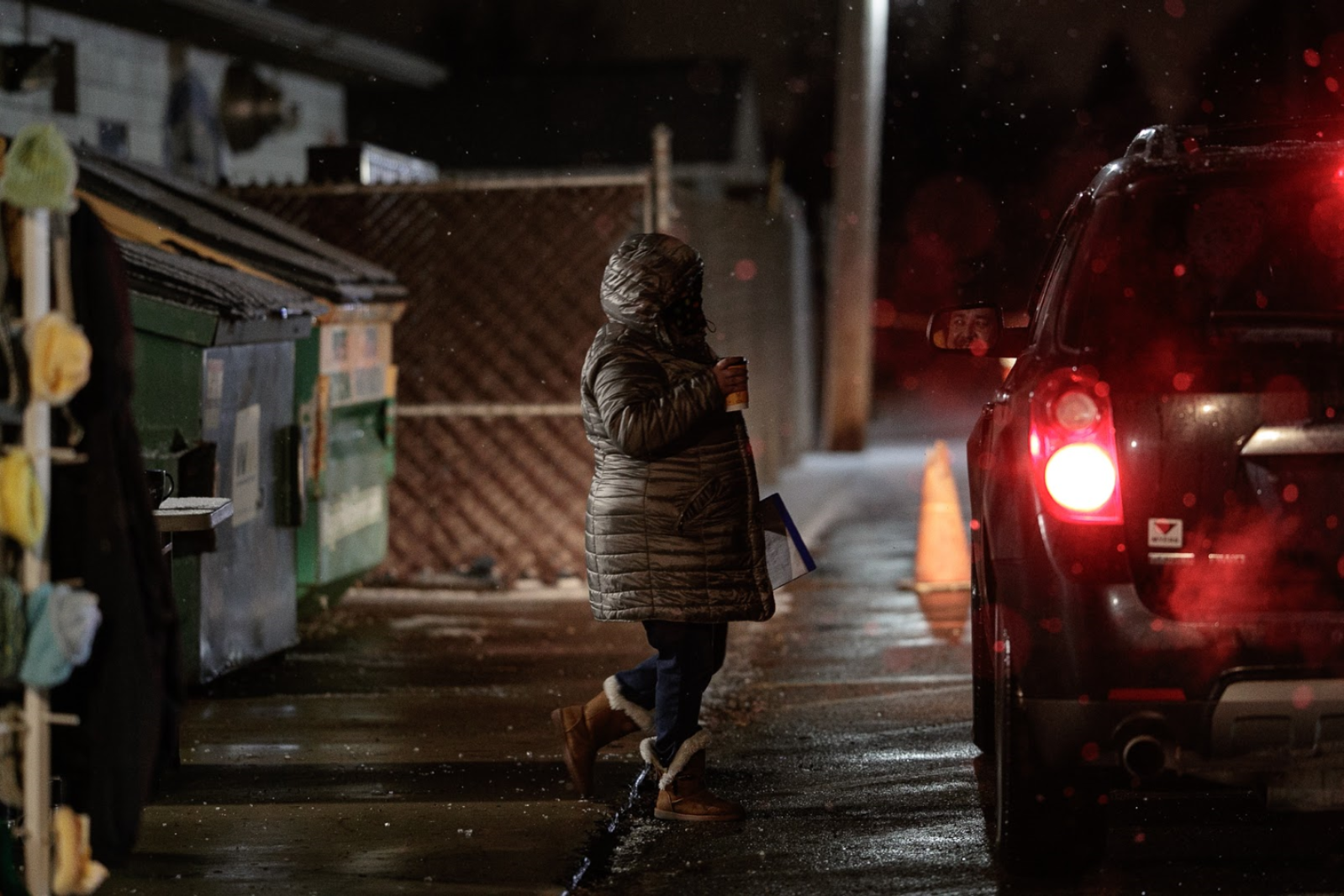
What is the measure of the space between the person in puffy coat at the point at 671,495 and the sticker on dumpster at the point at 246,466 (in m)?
2.61

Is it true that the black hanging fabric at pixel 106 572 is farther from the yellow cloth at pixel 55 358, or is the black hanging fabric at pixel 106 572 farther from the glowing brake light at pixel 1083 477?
the glowing brake light at pixel 1083 477

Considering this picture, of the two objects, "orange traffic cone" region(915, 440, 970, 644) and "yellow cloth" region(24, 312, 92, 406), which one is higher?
"yellow cloth" region(24, 312, 92, 406)

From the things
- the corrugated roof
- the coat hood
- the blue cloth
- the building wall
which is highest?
the building wall

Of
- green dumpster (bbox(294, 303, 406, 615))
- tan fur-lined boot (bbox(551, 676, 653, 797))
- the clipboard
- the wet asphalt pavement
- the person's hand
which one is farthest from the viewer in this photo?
green dumpster (bbox(294, 303, 406, 615))

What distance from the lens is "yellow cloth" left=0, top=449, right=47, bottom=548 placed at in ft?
11.8

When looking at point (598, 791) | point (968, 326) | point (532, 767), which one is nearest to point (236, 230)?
point (532, 767)

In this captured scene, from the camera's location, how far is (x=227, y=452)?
7.35m

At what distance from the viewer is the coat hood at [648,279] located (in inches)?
204

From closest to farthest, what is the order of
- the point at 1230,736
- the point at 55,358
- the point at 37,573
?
the point at 55,358
the point at 37,573
the point at 1230,736

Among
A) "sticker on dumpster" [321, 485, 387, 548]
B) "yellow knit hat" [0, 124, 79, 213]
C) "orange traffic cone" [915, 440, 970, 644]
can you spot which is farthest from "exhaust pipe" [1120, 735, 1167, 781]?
"orange traffic cone" [915, 440, 970, 644]

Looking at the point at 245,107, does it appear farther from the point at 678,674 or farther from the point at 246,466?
the point at 678,674

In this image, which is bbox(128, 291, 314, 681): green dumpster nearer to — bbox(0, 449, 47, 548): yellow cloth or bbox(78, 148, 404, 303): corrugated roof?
bbox(78, 148, 404, 303): corrugated roof

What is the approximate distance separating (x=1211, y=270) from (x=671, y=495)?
163 centimetres

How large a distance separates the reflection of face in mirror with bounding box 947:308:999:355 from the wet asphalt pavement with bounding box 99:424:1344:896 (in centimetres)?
141
